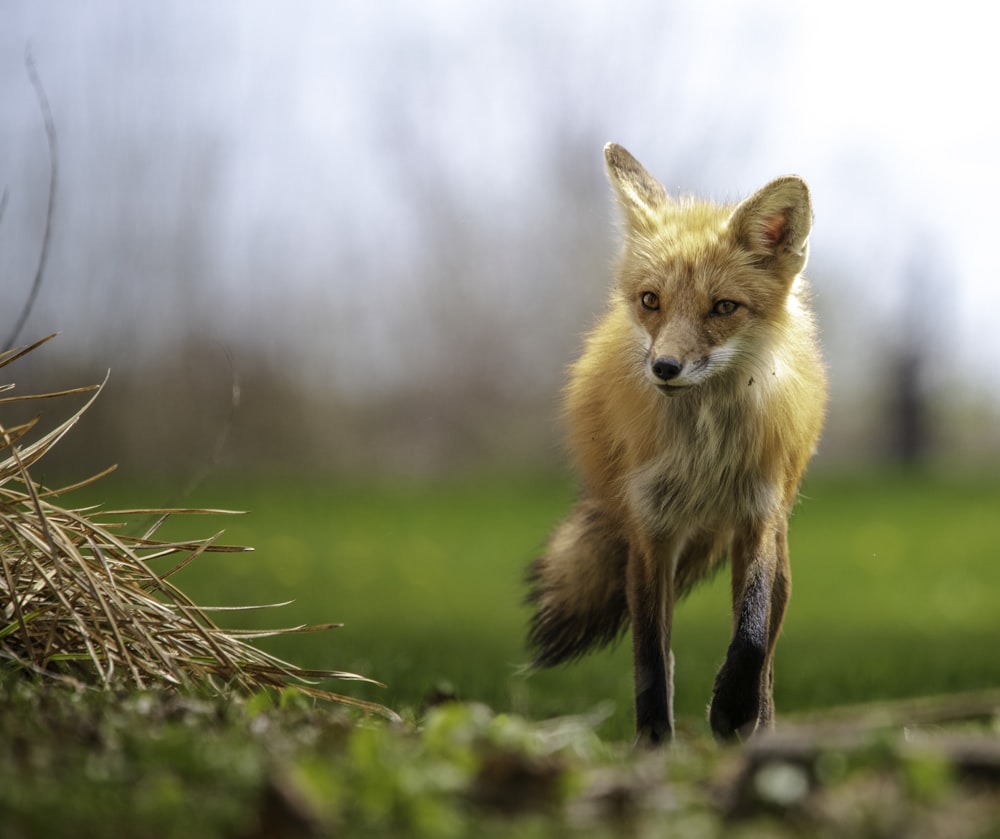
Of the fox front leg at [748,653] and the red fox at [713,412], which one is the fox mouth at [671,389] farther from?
the fox front leg at [748,653]

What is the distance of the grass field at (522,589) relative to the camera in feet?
19.6

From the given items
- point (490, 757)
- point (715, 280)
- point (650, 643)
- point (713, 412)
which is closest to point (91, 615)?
point (490, 757)

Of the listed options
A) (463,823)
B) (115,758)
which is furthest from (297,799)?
(115,758)

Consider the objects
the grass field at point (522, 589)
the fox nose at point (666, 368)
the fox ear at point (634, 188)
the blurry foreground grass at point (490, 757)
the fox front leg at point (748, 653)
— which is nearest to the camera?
the blurry foreground grass at point (490, 757)

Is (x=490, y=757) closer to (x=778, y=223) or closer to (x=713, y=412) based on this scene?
(x=713, y=412)

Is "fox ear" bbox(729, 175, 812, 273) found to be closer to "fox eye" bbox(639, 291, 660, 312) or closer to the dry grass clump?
"fox eye" bbox(639, 291, 660, 312)

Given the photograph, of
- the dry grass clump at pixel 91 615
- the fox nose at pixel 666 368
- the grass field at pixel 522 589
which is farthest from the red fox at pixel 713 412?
the dry grass clump at pixel 91 615

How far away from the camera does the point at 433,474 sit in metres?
22.8

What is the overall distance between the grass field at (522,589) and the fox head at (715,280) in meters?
1.26

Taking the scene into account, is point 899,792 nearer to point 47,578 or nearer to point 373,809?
point 373,809

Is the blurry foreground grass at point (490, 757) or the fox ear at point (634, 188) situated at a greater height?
the fox ear at point (634, 188)

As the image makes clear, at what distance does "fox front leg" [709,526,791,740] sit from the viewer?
12.4 feet

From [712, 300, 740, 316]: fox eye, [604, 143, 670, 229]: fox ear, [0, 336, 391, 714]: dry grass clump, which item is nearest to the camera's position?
[0, 336, 391, 714]: dry grass clump

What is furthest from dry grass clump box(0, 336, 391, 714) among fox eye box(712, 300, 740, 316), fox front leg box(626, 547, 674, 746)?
fox eye box(712, 300, 740, 316)
